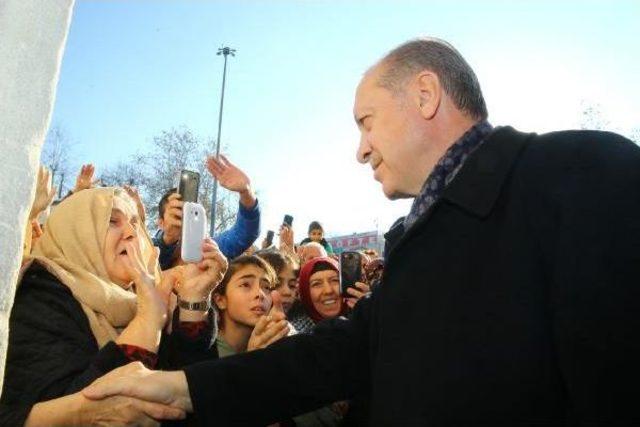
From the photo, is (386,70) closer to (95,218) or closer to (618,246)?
(618,246)

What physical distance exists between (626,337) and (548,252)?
252 millimetres

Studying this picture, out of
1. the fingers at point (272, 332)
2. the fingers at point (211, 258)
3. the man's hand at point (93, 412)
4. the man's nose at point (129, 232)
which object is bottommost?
the man's hand at point (93, 412)

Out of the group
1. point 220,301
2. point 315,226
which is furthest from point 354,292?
point 315,226

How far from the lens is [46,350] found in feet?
5.87

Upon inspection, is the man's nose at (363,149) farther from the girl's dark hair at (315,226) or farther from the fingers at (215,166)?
the girl's dark hair at (315,226)

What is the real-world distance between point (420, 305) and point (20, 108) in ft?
3.48

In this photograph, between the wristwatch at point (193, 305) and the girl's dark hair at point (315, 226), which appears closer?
the wristwatch at point (193, 305)

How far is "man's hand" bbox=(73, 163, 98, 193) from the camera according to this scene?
173 inches

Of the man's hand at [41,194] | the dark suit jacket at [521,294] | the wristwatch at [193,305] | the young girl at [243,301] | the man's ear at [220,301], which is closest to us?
the dark suit jacket at [521,294]

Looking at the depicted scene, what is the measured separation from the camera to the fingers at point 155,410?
1688 mm

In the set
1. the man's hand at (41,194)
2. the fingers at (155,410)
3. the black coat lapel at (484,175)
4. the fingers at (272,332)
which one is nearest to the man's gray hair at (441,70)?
the black coat lapel at (484,175)

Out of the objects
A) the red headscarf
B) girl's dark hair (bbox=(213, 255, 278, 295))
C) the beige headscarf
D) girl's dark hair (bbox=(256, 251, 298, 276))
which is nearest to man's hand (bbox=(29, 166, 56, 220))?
the beige headscarf

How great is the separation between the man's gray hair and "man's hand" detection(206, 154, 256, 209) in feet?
8.66

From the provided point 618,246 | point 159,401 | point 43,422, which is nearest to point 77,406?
point 43,422
